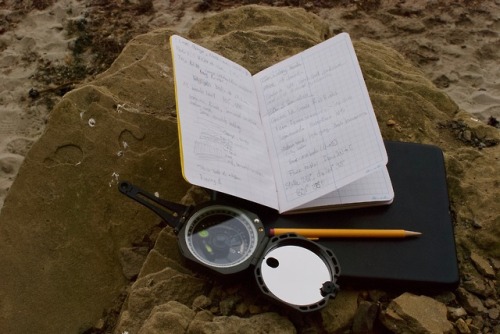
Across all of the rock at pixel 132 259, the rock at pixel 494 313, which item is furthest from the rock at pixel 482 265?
the rock at pixel 132 259

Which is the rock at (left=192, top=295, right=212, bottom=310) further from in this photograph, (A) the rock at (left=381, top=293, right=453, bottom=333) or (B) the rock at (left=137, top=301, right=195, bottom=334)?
(A) the rock at (left=381, top=293, right=453, bottom=333)

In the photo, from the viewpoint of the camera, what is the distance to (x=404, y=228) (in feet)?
5.43

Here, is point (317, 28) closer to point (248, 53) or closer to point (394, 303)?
point (248, 53)

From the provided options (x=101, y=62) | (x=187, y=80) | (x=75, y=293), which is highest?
(x=187, y=80)

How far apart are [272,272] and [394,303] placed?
343 mm

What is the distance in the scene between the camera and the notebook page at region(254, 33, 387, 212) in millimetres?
1635

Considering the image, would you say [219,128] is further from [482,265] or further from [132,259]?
[482,265]

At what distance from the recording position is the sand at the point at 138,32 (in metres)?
3.11

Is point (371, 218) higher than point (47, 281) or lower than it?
higher

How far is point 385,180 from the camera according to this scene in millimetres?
1720

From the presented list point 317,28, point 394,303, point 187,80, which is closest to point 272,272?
point 394,303

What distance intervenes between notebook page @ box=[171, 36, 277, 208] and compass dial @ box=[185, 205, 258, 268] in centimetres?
7

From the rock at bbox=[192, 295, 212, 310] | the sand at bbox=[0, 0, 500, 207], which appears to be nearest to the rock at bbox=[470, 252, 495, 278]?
the rock at bbox=[192, 295, 212, 310]

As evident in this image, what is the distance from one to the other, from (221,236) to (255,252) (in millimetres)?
119
